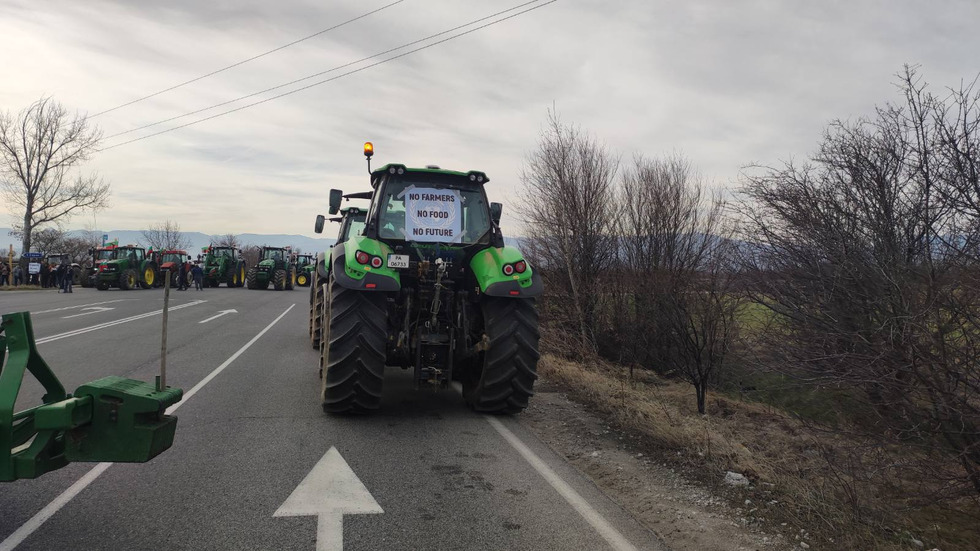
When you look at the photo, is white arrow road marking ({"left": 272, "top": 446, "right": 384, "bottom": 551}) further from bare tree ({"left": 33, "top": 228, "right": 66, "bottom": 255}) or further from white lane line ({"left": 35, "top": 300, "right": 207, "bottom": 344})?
bare tree ({"left": 33, "top": 228, "right": 66, "bottom": 255})

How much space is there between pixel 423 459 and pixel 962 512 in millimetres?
4296

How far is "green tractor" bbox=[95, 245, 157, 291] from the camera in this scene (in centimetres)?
2966

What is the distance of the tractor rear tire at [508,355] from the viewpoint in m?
6.29

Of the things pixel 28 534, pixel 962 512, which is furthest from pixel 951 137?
pixel 28 534

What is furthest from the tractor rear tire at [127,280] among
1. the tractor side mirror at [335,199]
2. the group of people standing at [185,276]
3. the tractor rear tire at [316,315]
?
the tractor side mirror at [335,199]

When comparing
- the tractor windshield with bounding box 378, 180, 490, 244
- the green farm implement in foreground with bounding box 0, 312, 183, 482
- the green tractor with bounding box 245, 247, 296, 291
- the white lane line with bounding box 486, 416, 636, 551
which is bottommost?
the white lane line with bounding box 486, 416, 636, 551

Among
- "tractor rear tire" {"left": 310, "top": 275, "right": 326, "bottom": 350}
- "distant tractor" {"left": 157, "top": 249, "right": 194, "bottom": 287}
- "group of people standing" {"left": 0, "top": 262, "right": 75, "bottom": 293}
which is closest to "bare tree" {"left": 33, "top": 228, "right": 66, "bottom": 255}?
"group of people standing" {"left": 0, "top": 262, "right": 75, "bottom": 293}

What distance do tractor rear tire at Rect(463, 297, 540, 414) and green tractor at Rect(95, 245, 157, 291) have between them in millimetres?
29487

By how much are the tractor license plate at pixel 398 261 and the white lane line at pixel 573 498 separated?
195 cm

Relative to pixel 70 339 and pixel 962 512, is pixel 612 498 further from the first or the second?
pixel 70 339

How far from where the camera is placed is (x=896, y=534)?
3924 millimetres

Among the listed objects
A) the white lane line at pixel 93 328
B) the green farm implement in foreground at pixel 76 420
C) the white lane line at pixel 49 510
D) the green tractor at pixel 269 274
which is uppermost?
the green tractor at pixel 269 274

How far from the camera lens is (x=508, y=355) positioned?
625 centimetres

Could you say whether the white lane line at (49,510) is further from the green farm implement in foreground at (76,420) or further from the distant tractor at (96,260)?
the distant tractor at (96,260)
